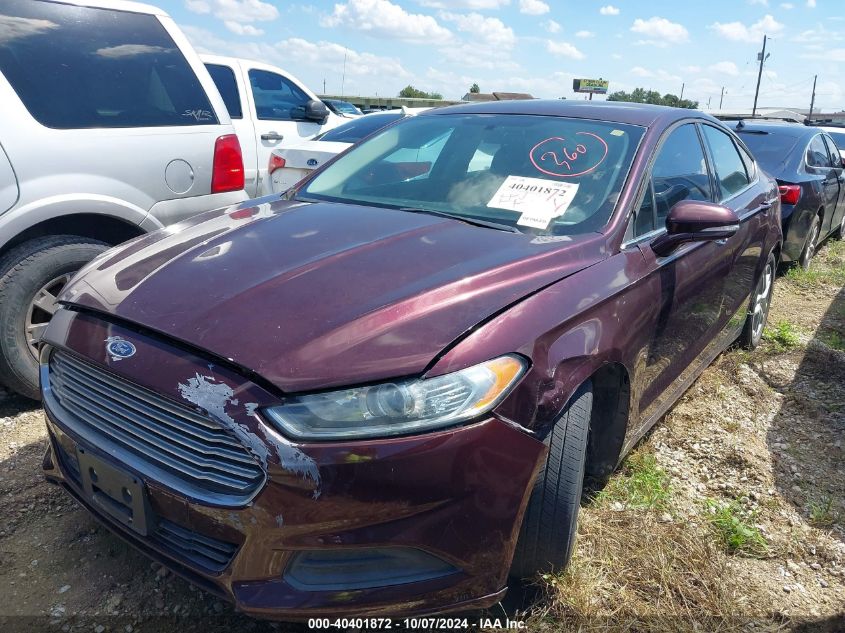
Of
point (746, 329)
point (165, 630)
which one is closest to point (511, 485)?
point (165, 630)

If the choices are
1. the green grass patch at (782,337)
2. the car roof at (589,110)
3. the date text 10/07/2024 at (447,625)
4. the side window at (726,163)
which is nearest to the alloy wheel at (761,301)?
the green grass patch at (782,337)

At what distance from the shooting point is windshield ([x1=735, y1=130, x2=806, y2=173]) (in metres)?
6.25

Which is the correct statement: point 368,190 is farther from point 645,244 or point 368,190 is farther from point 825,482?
point 825,482

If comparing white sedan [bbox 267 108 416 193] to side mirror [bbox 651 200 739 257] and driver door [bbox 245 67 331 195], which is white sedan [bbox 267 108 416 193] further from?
side mirror [bbox 651 200 739 257]

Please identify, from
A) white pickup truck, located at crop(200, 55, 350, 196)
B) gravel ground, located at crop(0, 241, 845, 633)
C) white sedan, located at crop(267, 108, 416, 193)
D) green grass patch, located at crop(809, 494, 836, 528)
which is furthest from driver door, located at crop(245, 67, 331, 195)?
green grass patch, located at crop(809, 494, 836, 528)

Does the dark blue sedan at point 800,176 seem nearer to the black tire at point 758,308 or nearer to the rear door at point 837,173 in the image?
the rear door at point 837,173

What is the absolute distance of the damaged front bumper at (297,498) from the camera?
1.56 m

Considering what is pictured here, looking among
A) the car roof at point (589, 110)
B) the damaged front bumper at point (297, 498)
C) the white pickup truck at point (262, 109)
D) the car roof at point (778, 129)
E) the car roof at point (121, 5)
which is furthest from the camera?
the car roof at point (778, 129)

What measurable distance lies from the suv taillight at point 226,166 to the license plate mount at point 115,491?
82.9 inches

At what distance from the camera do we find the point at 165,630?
1.98 metres

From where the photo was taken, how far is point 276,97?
22.4 feet

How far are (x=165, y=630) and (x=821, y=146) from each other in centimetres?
769

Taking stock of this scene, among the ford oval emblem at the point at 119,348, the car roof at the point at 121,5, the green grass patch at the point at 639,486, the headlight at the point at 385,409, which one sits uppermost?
the car roof at the point at 121,5

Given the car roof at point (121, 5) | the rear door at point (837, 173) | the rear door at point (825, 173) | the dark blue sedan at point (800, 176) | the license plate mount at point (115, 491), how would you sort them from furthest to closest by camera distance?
1. the rear door at point (837, 173)
2. the rear door at point (825, 173)
3. the dark blue sedan at point (800, 176)
4. the car roof at point (121, 5)
5. the license plate mount at point (115, 491)
